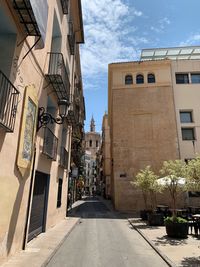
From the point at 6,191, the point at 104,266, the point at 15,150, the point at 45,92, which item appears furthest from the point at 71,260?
the point at 45,92

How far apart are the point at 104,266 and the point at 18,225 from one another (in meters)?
2.81

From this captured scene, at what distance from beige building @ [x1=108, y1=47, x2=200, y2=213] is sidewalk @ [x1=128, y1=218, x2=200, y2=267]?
11771 millimetres

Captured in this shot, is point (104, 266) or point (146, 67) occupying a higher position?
point (146, 67)

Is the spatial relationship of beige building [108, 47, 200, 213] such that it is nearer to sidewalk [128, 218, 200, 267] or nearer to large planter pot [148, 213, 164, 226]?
large planter pot [148, 213, 164, 226]

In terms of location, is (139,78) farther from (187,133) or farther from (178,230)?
(178,230)

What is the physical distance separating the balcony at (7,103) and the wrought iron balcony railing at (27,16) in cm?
178

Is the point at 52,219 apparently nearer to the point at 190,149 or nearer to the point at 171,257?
the point at 171,257

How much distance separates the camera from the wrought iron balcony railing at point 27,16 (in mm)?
5680

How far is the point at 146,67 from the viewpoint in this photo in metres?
25.6

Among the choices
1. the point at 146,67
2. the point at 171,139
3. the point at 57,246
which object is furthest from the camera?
the point at 146,67

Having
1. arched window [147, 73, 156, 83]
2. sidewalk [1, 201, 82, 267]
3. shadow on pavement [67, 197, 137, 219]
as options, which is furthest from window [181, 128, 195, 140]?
sidewalk [1, 201, 82, 267]

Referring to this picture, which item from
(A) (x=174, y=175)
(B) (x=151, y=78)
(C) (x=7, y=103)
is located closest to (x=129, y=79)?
(B) (x=151, y=78)

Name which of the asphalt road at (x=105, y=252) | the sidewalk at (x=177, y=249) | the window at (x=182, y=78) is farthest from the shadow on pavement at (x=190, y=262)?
the window at (x=182, y=78)

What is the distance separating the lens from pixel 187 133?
2389 cm
